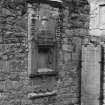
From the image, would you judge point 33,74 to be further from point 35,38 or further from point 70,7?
point 70,7

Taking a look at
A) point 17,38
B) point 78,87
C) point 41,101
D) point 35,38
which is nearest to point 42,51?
point 35,38

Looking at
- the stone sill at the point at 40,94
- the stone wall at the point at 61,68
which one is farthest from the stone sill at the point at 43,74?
the stone sill at the point at 40,94

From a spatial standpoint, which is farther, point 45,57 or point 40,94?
point 45,57

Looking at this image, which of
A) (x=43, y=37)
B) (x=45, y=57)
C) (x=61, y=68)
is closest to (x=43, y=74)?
(x=45, y=57)

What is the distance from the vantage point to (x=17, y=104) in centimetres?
432

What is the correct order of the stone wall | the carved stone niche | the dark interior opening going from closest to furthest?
the stone wall, the carved stone niche, the dark interior opening

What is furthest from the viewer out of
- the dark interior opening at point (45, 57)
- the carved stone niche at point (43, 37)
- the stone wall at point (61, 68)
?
the dark interior opening at point (45, 57)

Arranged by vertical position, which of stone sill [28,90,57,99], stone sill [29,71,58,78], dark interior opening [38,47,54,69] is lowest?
stone sill [28,90,57,99]

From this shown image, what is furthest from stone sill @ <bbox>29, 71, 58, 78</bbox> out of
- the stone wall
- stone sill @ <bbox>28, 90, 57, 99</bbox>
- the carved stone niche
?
stone sill @ <bbox>28, 90, 57, 99</bbox>

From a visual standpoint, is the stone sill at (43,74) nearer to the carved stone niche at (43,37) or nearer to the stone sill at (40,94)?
the carved stone niche at (43,37)

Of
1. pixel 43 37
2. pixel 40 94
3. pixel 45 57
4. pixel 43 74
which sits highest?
pixel 43 37

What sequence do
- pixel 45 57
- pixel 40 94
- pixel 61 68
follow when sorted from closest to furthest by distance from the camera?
A: pixel 40 94
pixel 45 57
pixel 61 68

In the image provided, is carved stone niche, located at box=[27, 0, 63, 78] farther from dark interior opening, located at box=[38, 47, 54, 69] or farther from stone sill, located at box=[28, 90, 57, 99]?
stone sill, located at box=[28, 90, 57, 99]

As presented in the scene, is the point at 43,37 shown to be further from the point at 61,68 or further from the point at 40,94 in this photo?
the point at 40,94
